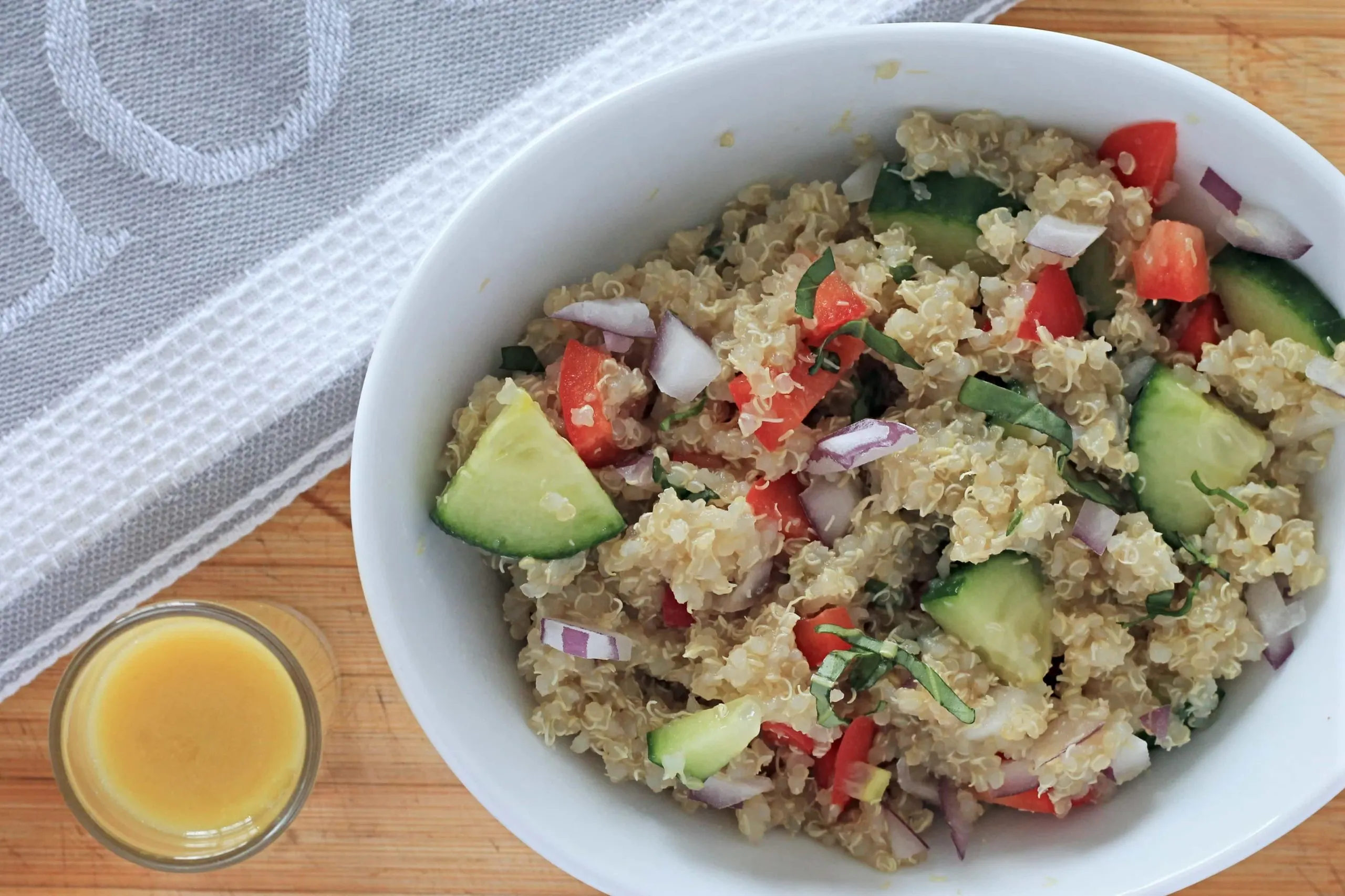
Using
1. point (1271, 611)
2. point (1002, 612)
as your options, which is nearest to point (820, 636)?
point (1002, 612)

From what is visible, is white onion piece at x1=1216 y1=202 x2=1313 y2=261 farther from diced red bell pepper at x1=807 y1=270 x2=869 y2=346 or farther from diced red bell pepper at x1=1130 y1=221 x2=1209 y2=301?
diced red bell pepper at x1=807 y1=270 x2=869 y2=346

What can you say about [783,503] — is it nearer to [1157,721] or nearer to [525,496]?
[525,496]

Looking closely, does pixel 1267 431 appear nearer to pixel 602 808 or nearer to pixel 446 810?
pixel 602 808

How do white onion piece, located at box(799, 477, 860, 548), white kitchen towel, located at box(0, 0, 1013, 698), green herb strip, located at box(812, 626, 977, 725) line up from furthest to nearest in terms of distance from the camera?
white kitchen towel, located at box(0, 0, 1013, 698) < white onion piece, located at box(799, 477, 860, 548) < green herb strip, located at box(812, 626, 977, 725)

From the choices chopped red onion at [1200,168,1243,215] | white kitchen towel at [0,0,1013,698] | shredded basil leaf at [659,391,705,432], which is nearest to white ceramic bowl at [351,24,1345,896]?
chopped red onion at [1200,168,1243,215]

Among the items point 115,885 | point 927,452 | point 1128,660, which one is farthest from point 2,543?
point 1128,660
